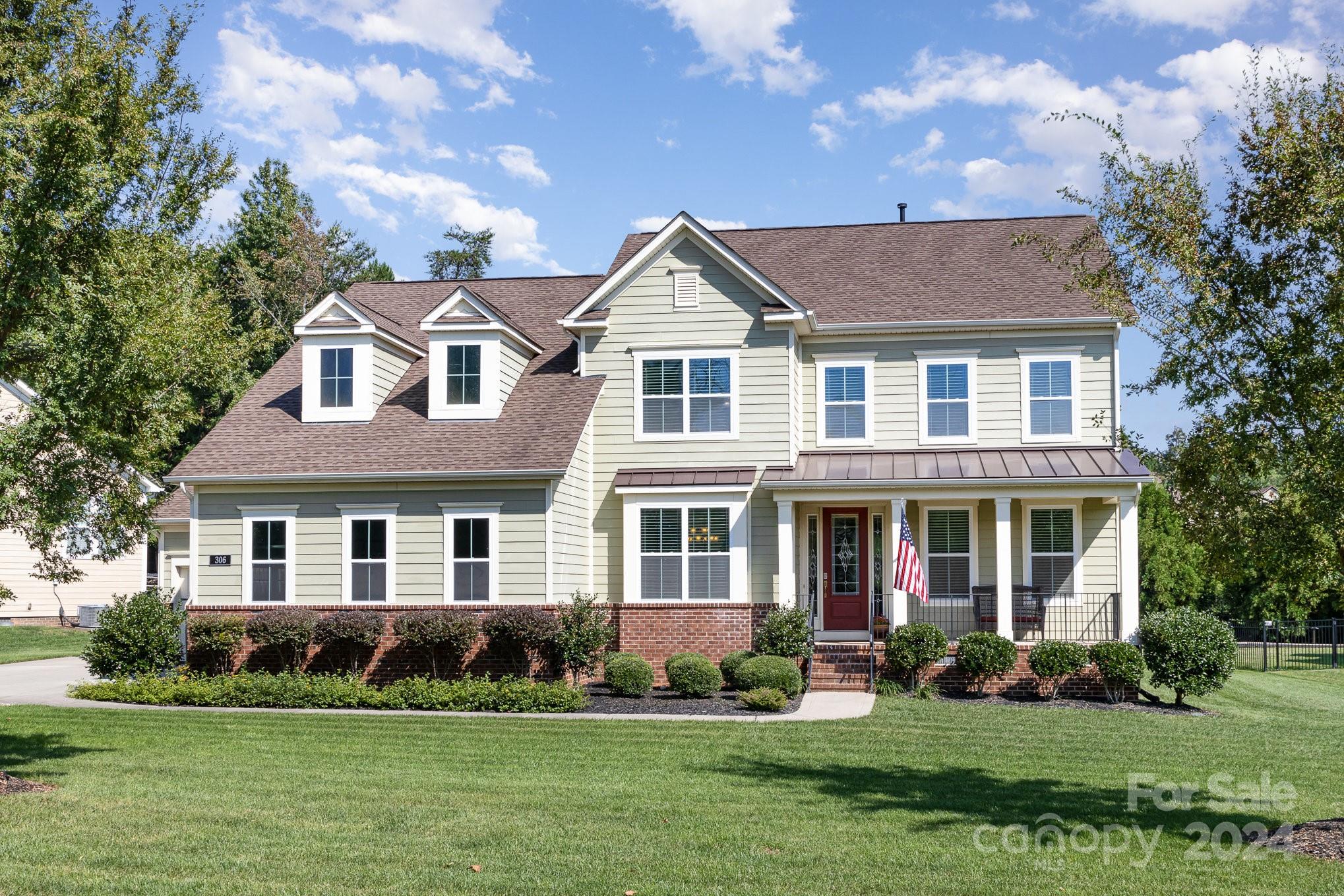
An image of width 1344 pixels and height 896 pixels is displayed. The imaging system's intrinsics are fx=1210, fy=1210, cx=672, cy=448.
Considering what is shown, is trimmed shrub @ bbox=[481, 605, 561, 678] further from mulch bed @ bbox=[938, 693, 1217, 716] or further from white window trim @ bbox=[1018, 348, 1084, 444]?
white window trim @ bbox=[1018, 348, 1084, 444]

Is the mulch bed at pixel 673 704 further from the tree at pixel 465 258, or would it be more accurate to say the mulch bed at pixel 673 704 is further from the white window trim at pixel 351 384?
the tree at pixel 465 258

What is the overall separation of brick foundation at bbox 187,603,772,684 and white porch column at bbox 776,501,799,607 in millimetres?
771

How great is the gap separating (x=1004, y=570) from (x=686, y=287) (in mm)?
7820

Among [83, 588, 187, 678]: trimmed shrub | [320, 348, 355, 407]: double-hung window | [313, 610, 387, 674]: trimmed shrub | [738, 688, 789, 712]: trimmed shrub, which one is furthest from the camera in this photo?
[320, 348, 355, 407]: double-hung window

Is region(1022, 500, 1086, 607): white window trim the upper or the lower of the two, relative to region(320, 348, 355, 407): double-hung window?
lower

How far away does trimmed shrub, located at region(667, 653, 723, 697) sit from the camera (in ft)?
64.3

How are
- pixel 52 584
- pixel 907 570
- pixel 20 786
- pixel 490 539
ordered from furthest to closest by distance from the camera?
pixel 52 584 < pixel 490 539 < pixel 907 570 < pixel 20 786

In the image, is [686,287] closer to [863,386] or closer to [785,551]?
[863,386]

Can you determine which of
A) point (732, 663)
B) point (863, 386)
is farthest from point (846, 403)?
point (732, 663)

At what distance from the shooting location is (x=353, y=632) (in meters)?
20.5

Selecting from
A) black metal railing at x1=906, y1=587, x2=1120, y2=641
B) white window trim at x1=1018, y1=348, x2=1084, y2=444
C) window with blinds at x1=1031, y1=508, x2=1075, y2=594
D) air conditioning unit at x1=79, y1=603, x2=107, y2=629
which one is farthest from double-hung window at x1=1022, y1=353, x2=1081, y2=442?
air conditioning unit at x1=79, y1=603, x2=107, y2=629

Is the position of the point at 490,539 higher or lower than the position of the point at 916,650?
higher

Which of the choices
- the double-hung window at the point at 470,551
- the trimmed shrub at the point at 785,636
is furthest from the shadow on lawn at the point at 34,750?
the trimmed shrub at the point at 785,636

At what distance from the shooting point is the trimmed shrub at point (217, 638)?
822 inches
